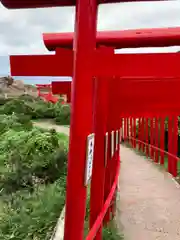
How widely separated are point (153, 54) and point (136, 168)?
8.95 meters

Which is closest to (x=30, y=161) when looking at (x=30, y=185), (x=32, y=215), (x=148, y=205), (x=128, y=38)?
(x=30, y=185)

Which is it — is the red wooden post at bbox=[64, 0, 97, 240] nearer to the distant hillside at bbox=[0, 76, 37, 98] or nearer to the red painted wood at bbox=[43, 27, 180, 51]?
the red painted wood at bbox=[43, 27, 180, 51]

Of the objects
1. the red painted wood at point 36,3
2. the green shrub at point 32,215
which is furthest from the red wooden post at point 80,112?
the green shrub at point 32,215

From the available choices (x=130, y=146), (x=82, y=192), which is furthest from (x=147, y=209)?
(x=130, y=146)

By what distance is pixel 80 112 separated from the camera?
2811mm

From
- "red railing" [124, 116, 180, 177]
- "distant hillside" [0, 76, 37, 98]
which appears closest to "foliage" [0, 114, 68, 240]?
"red railing" [124, 116, 180, 177]

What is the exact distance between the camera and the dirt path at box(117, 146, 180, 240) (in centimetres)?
596

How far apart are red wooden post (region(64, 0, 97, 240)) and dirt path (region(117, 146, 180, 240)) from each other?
9.64 ft

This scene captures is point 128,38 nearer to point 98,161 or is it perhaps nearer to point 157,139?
point 98,161

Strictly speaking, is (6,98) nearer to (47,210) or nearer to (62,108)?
(62,108)

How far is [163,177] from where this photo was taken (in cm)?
995

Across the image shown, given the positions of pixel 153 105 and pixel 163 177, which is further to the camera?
pixel 163 177

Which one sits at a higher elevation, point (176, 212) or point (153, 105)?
point (153, 105)

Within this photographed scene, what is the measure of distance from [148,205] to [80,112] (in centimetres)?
499
